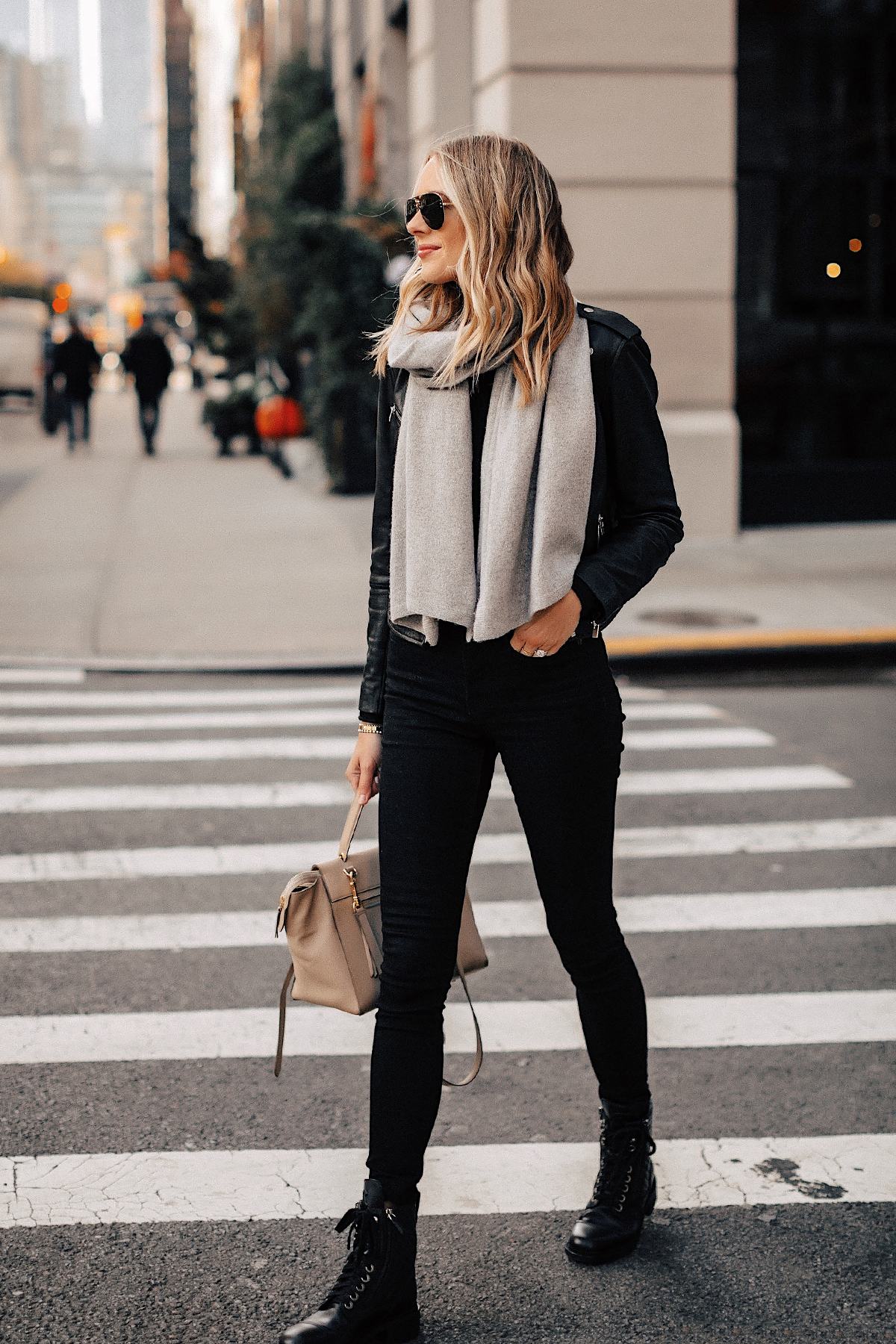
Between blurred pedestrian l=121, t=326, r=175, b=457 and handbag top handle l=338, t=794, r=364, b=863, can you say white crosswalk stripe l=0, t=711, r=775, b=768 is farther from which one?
blurred pedestrian l=121, t=326, r=175, b=457

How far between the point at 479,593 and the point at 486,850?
3450 mm

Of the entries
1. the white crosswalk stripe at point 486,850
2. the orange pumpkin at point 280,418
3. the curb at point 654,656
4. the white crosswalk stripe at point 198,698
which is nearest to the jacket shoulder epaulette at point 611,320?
the white crosswalk stripe at point 486,850

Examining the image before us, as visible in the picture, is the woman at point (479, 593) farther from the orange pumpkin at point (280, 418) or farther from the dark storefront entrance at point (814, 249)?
the orange pumpkin at point (280, 418)

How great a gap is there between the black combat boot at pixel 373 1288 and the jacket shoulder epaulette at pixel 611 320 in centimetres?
151

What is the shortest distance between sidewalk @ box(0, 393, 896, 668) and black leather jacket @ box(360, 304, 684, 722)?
692 centimetres

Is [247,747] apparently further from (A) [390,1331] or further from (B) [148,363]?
(B) [148,363]

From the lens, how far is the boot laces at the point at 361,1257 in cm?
278

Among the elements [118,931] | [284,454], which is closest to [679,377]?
[284,454]

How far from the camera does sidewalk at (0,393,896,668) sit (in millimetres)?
10266

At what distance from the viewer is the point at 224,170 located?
88.8m

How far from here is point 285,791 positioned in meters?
6.97

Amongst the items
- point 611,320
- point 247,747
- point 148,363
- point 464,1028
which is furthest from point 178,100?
point 611,320

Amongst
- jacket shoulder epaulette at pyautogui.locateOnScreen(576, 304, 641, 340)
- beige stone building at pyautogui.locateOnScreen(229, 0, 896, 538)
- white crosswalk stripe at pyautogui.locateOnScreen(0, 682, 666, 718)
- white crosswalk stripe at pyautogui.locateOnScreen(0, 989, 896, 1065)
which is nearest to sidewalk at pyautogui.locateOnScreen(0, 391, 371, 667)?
white crosswalk stripe at pyautogui.locateOnScreen(0, 682, 666, 718)

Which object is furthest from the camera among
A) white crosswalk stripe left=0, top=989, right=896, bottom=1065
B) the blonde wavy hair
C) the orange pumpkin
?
the orange pumpkin
